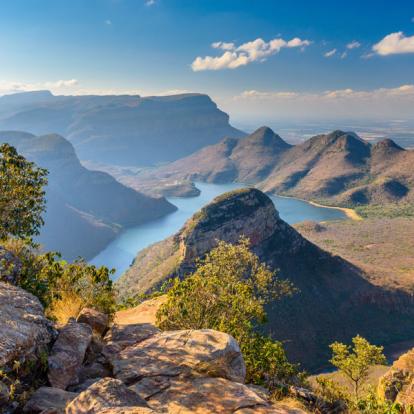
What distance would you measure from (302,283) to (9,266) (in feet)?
392

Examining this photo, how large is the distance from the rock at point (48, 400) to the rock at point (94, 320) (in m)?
6.11

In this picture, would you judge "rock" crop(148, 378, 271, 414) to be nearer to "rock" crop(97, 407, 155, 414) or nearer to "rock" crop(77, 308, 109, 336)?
"rock" crop(97, 407, 155, 414)

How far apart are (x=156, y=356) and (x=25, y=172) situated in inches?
535

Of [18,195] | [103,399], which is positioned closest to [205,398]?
[103,399]

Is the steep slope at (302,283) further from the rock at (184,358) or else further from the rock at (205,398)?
the rock at (205,398)

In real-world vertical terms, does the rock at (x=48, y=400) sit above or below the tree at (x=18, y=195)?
below

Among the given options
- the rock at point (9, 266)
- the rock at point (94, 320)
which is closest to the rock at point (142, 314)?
the rock at point (94, 320)

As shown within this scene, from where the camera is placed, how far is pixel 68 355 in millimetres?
13516

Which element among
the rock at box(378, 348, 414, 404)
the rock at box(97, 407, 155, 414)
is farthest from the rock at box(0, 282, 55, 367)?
the rock at box(378, 348, 414, 404)

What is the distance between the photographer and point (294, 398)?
1608cm

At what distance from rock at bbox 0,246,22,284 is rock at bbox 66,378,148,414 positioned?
334 inches

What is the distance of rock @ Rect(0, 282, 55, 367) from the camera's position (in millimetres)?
11649

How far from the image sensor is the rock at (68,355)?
42.1ft

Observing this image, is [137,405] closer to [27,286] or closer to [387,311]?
[27,286]
